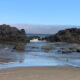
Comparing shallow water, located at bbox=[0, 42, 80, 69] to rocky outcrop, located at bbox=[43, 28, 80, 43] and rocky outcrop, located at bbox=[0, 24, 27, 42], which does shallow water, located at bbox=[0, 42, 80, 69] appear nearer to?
rocky outcrop, located at bbox=[0, 24, 27, 42]

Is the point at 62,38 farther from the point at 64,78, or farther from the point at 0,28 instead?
the point at 64,78

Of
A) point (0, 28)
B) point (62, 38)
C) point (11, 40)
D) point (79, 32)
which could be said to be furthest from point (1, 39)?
point (79, 32)

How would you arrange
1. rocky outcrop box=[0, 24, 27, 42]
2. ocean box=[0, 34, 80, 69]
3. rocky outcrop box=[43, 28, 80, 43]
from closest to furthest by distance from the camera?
ocean box=[0, 34, 80, 69], rocky outcrop box=[0, 24, 27, 42], rocky outcrop box=[43, 28, 80, 43]

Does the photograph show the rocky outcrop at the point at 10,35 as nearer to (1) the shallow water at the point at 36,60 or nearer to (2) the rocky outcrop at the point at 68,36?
(2) the rocky outcrop at the point at 68,36

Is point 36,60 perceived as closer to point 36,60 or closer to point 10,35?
point 36,60

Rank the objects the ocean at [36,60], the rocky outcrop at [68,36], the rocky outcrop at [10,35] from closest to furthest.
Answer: the ocean at [36,60], the rocky outcrop at [10,35], the rocky outcrop at [68,36]

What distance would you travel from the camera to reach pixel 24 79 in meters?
9.68

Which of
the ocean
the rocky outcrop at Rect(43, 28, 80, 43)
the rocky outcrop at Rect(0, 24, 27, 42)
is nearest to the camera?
the ocean

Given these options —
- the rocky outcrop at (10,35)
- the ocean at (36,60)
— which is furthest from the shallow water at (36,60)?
the rocky outcrop at (10,35)

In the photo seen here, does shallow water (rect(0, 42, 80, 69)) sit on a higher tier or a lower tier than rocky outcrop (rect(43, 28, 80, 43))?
higher

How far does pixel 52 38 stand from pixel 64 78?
162ft

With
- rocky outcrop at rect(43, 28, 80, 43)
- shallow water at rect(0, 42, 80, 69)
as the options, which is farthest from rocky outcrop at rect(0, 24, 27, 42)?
shallow water at rect(0, 42, 80, 69)

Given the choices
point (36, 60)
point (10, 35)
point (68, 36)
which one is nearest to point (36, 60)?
point (36, 60)

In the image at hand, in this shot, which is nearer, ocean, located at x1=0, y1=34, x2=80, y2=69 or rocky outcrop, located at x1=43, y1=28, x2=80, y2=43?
ocean, located at x1=0, y1=34, x2=80, y2=69
